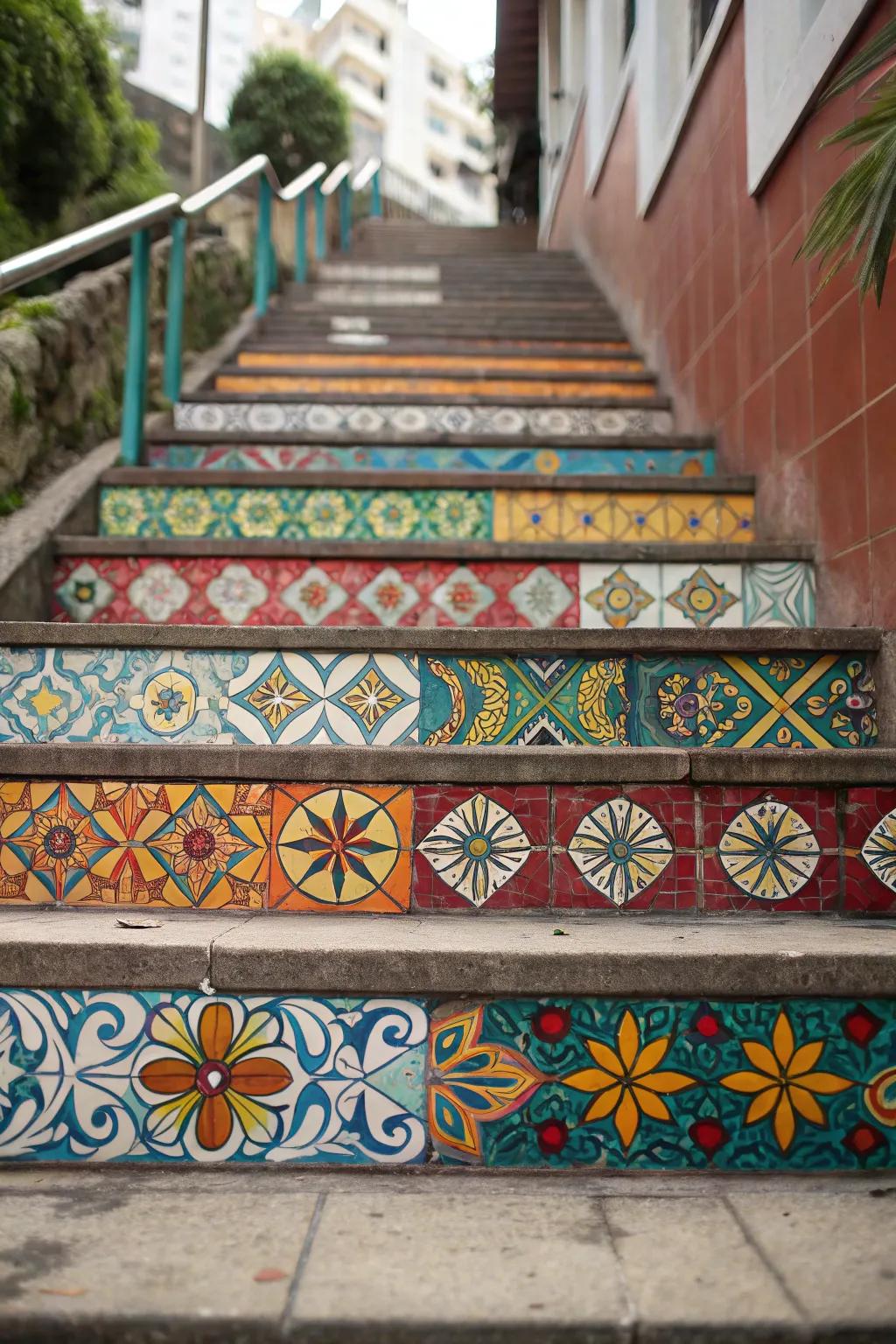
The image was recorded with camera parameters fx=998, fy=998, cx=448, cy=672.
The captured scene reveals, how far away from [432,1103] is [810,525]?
155cm

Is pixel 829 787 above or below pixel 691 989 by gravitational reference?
above

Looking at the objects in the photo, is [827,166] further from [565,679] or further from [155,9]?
[155,9]

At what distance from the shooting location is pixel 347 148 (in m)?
11.0

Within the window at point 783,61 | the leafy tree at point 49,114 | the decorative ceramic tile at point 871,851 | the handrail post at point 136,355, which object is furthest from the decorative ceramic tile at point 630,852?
the leafy tree at point 49,114

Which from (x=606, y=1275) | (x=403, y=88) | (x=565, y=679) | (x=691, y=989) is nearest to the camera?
(x=606, y=1275)

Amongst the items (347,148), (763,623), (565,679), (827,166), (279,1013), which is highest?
(347,148)

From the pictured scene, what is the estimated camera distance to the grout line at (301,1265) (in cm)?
85

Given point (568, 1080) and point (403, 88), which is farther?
point (403, 88)

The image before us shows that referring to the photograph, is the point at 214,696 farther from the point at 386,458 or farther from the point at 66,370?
the point at 66,370

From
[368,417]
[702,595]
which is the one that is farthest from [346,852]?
[368,417]

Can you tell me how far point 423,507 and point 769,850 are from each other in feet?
4.63

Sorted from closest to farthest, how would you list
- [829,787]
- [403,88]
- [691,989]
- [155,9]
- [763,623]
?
[691,989] < [829,787] < [763,623] < [403,88] < [155,9]

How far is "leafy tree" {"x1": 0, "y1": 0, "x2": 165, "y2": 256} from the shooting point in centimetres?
317

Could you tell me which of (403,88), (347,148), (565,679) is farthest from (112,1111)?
(403,88)
